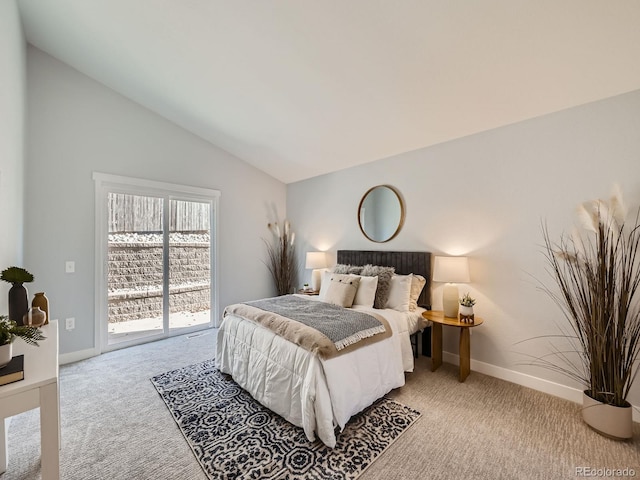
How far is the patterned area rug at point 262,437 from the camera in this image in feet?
5.16

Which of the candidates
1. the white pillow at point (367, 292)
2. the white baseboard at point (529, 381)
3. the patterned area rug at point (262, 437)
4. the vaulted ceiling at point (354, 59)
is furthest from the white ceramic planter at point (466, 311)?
the vaulted ceiling at point (354, 59)

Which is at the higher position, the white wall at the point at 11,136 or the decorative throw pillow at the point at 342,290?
the white wall at the point at 11,136

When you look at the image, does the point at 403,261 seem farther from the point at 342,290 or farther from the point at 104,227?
the point at 104,227

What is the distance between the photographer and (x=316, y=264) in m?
4.16

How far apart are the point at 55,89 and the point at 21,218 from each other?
148cm

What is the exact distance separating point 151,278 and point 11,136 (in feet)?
6.55

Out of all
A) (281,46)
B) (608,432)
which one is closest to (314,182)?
(281,46)

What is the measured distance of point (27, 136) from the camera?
274 centimetres

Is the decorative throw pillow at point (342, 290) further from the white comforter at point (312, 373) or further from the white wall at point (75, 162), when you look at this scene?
the white wall at point (75, 162)

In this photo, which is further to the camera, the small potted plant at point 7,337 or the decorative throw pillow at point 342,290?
the decorative throw pillow at point 342,290

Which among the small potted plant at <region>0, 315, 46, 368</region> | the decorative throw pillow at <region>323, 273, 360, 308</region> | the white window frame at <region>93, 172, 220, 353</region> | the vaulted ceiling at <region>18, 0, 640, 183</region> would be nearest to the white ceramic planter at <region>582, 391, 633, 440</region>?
the decorative throw pillow at <region>323, 273, 360, 308</region>

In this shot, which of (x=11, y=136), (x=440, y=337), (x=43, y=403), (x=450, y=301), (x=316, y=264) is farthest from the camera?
(x=316, y=264)

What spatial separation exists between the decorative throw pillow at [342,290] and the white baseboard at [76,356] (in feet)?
9.10

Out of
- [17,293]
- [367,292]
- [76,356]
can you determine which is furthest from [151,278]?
[367,292]
